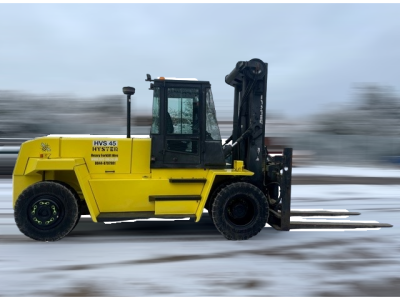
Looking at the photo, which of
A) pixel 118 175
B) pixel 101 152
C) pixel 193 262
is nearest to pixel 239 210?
pixel 193 262

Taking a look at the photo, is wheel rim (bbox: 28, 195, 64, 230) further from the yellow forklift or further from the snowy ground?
the snowy ground

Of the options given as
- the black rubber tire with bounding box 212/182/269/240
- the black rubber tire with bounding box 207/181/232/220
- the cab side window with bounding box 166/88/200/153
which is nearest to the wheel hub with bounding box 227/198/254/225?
the black rubber tire with bounding box 212/182/269/240

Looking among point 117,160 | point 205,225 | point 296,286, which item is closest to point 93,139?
point 117,160

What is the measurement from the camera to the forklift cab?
549 cm

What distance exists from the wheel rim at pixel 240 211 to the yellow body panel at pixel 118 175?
16.5 inches

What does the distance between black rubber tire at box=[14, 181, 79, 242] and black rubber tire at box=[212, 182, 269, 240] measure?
2197 millimetres

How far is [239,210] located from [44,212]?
9.75ft

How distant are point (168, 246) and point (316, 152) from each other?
2356 cm

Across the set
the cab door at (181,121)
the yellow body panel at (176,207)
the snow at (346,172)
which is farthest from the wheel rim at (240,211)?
the snow at (346,172)

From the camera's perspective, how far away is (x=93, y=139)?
5602 mm

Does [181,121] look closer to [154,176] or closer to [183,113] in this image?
[183,113]

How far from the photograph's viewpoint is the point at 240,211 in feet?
18.5

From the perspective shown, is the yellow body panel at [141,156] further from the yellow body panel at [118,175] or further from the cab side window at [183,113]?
the cab side window at [183,113]

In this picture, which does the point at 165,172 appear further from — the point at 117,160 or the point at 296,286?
the point at 296,286
